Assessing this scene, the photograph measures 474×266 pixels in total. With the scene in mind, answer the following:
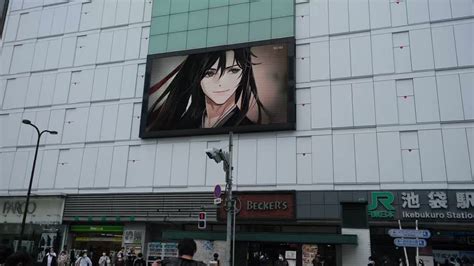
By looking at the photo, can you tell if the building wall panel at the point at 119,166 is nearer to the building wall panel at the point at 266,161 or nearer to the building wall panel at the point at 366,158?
the building wall panel at the point at 266,161

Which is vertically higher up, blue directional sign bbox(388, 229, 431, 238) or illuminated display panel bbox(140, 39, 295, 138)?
illuminated display panel bbox(140, 39, 295, 138)

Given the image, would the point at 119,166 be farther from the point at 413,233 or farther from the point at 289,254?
the point at 413,233

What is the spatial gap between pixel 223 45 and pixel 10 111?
58.7ft

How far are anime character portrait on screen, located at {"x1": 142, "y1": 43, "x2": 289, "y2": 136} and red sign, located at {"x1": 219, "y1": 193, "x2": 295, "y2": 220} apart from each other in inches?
159

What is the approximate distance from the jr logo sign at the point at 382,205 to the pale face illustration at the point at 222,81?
10401mm

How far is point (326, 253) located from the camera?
2419cm

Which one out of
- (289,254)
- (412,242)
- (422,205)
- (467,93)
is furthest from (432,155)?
(412,242)

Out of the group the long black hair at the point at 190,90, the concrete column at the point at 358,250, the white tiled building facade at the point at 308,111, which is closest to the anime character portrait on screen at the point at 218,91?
the long black hair at the point at 190,90

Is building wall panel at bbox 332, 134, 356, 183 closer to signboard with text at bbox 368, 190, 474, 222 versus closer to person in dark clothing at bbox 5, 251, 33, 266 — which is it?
signboard with text at bbox 368, 190, 474, 222

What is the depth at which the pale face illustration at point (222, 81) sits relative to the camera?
27.8 meters

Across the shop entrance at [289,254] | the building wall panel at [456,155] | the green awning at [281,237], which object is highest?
the building wall panel at [456,155]

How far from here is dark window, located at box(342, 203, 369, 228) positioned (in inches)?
940

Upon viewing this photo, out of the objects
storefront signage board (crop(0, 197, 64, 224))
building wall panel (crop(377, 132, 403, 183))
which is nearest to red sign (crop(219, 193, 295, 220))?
building wall panel (crop(377, 132, 403, 183))

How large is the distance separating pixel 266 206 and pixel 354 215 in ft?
15.9
